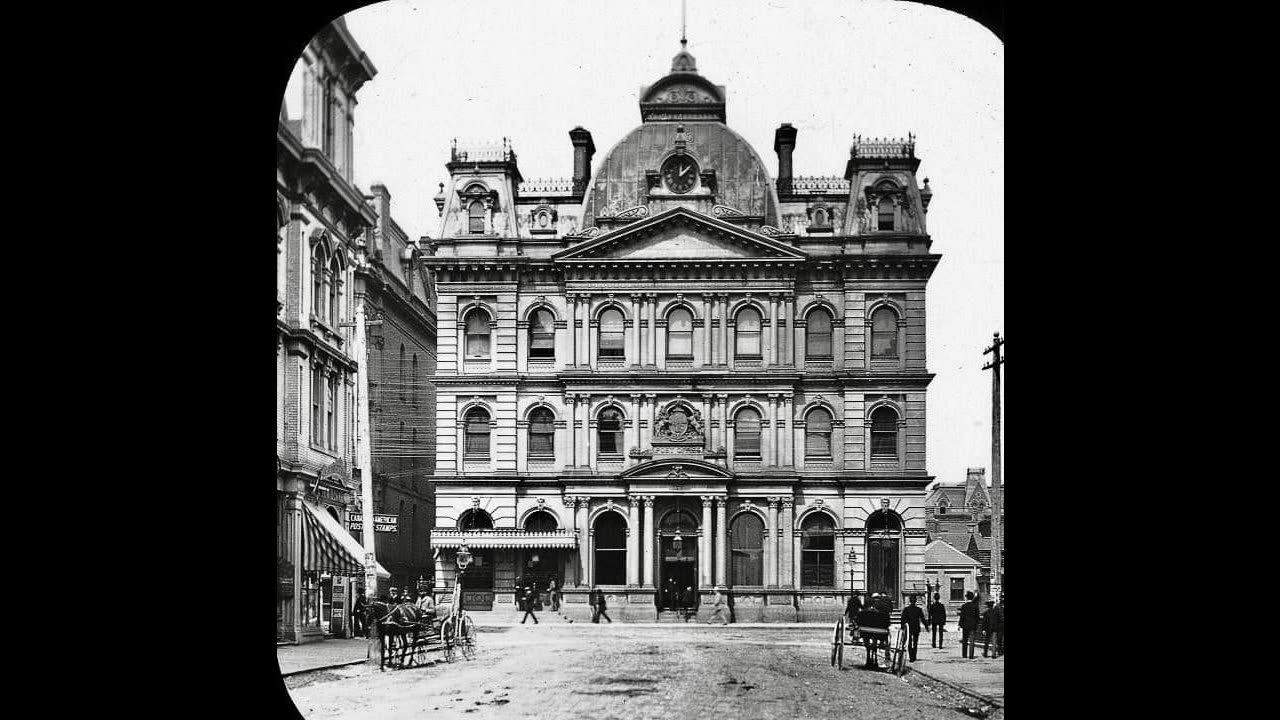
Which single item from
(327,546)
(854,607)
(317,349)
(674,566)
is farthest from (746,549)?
(317,349)

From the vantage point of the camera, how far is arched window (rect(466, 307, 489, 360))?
42.2ft

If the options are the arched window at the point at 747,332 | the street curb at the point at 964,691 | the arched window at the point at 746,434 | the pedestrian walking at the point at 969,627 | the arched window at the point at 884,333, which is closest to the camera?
the street curb at the point at 964,691

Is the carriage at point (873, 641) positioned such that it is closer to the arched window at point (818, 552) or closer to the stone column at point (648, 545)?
the arched window at point (818, 552)

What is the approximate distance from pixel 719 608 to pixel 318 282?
5.28 metres

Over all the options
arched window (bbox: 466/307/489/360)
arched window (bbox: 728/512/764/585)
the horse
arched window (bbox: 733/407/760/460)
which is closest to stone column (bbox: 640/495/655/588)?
arched window (bbox: 728/512/764/585)

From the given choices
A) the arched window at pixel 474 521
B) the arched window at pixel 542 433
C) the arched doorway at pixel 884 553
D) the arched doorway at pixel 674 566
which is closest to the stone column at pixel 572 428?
the arched window at pixel 542 433

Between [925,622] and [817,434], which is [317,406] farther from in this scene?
[925,622]

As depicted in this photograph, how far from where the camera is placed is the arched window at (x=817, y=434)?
39.5 feet

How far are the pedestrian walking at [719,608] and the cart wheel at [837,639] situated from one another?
1.23 meters

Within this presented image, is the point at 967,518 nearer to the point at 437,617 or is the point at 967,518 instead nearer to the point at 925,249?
the point at 925,249

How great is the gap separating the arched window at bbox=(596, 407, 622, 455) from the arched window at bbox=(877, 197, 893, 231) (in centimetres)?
332

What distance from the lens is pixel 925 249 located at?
1150 cm
